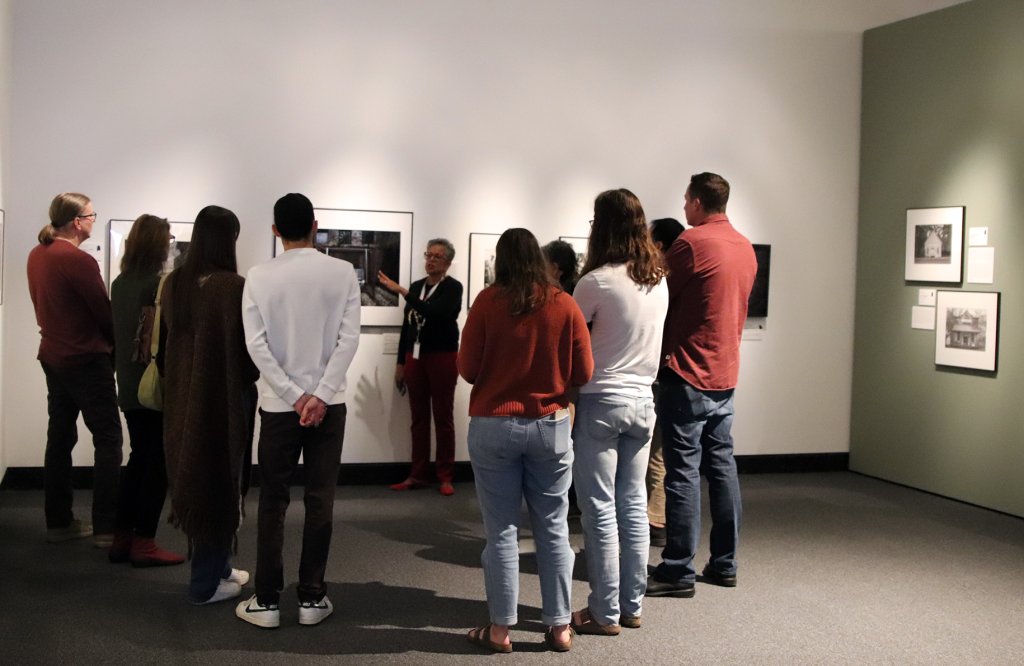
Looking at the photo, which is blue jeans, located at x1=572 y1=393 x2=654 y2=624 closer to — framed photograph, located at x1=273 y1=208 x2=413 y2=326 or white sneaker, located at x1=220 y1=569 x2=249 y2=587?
white sneaker, located at x1=220 y1=569 x2=249 y2=587

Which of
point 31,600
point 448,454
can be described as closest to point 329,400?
point 31,600

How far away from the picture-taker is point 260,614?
419 cm

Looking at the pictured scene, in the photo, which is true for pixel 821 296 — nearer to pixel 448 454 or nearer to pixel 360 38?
pixel 448 454

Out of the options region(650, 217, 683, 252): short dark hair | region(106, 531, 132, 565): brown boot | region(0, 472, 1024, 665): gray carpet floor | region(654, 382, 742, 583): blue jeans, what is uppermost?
region(650, 217, 683, 252): short dark hair

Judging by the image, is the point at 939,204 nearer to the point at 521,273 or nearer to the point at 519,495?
the point at 521,273

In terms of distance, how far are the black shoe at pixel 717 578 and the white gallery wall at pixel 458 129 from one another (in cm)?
284

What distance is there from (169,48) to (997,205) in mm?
5838

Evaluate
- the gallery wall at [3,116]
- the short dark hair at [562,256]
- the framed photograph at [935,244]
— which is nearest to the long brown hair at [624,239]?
the short dark hair at [562,256]

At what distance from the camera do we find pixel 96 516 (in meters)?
5.37

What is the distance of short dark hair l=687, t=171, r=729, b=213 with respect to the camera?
476 centimetres

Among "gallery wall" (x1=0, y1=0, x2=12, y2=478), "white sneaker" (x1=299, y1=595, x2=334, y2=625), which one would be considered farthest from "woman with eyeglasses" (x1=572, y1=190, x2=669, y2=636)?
"gallery wall" (x1=0, y1=0, x2=12, y2=478)

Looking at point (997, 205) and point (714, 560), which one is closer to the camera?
point (714, 560)

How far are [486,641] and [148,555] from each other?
78.1 inches

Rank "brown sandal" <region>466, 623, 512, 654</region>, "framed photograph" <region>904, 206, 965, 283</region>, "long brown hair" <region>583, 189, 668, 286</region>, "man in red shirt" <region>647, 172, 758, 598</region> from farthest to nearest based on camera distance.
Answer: "framed photograph" <region>904, 206, 965, 283</region>, "man in red shirt" <region>647, 172, 758, 598</region>, "long brown hair" <region>583, 189, 668, 286</region>, "brown sandal" <region>466, 623, 512, 654</region>
